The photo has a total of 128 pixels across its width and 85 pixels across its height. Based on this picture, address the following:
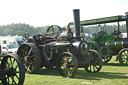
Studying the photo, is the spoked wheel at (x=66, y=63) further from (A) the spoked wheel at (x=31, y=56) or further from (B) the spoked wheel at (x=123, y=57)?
(B) the spoked wheel at (x=123, y=57)

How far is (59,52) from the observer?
8078 mm

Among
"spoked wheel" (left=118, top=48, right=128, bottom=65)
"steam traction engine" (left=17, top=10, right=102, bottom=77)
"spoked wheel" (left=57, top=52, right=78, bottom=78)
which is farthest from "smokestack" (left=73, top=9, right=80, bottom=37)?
"spoked wheel" (left=118, top=48, right=128, bottom=65)

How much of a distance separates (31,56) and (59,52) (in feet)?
3.76

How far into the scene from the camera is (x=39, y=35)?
28.8ft

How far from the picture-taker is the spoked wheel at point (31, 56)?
802 cm

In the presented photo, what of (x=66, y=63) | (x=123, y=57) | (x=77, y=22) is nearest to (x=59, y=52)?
(x=66, y=63)

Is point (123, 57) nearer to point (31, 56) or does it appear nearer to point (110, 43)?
point (110, 43)

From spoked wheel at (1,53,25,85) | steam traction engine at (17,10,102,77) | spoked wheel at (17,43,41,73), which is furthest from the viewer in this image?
spoked wheel at (17,43,41,73)

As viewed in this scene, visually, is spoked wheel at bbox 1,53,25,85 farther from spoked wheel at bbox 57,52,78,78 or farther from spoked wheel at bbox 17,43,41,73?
spoked wheel at bbox 17,43,41,73

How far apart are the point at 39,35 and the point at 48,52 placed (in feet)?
3.35

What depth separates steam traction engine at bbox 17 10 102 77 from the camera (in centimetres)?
750

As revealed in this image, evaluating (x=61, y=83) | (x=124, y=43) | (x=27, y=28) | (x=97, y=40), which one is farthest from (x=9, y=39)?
(x=27, y=28)

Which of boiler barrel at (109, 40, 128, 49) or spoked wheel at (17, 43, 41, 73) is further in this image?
boiler barrel at (109, 40, 128, 49)

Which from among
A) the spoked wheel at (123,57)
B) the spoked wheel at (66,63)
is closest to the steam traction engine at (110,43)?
the spoked wheel at (123,57)
